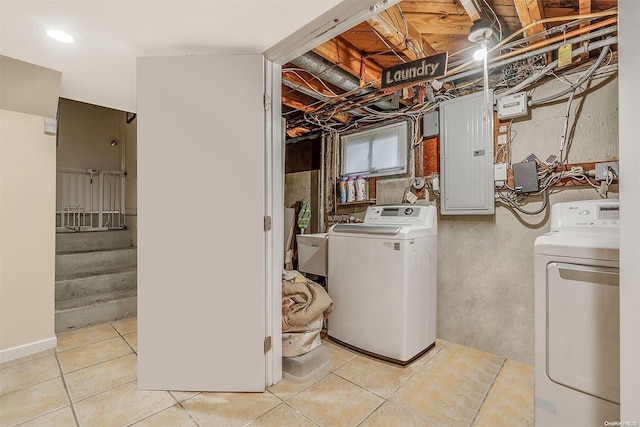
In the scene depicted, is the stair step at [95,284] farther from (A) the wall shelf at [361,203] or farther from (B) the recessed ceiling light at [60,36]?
(A) the wall shelf at [361,203]

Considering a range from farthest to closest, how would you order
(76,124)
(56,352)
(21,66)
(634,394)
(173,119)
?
(76,124), (56,352), (21,66), (173,119), (634,394)

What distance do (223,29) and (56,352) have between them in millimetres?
2710

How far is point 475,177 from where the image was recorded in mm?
2367

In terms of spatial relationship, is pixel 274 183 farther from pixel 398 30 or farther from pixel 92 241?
pixel 92 241

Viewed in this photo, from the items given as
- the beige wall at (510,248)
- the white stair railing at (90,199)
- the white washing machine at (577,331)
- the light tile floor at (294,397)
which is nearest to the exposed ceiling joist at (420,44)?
the beige wall at (510,248)

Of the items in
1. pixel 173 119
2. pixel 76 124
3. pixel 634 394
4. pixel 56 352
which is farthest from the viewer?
pixel 76 124

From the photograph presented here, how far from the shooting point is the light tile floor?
61.9 inches

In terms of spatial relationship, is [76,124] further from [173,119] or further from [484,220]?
[484,220]

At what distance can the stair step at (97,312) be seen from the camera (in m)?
2.70

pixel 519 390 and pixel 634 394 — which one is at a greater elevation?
pixel 634 394

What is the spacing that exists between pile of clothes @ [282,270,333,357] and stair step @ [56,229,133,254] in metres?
3.03

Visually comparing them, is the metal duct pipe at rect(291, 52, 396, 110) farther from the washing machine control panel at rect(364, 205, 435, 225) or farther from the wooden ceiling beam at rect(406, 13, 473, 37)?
the washing machine control panel at rect(364, 205, 435, 225)

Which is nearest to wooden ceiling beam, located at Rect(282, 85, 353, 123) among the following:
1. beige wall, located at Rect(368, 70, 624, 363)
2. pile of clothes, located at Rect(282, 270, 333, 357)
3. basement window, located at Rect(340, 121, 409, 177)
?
basement window, located at Rect(340, 121, 409, 177)

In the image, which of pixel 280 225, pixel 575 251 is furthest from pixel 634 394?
pixel 280 225
